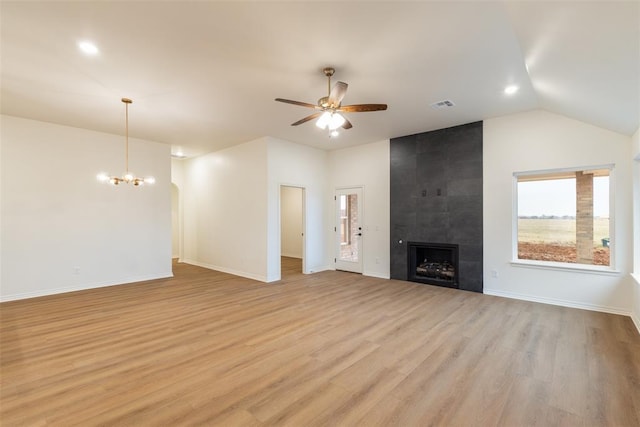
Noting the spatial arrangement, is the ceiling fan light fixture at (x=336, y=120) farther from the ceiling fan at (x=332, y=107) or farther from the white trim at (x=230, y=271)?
the white trim at (x=230, y=271)

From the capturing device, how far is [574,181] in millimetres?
4723

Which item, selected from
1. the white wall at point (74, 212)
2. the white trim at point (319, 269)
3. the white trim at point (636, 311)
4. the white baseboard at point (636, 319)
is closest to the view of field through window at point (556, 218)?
the white trim at point (636, 311)

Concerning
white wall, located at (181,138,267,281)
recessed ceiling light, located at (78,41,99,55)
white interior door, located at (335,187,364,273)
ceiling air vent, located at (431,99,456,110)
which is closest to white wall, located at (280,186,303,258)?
white interior door, located at (335,187,364,273)

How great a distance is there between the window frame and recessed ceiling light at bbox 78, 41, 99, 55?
617 centimetres

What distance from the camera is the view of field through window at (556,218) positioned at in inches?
175

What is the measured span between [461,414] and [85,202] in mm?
7051

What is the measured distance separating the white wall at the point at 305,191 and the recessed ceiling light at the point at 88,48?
3551 millimetres

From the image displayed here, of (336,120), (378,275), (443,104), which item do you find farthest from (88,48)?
(378,275)

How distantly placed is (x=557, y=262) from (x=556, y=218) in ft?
2.40

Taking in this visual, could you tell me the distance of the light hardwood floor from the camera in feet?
6.92

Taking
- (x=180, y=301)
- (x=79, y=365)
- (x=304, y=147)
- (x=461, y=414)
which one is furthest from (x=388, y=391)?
(x=304, y=147)

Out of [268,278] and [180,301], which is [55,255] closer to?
[180,301]

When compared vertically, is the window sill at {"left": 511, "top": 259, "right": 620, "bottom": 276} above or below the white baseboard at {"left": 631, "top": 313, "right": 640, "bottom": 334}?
above

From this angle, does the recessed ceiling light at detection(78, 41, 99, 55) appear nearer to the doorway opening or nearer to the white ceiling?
the white ceiling
